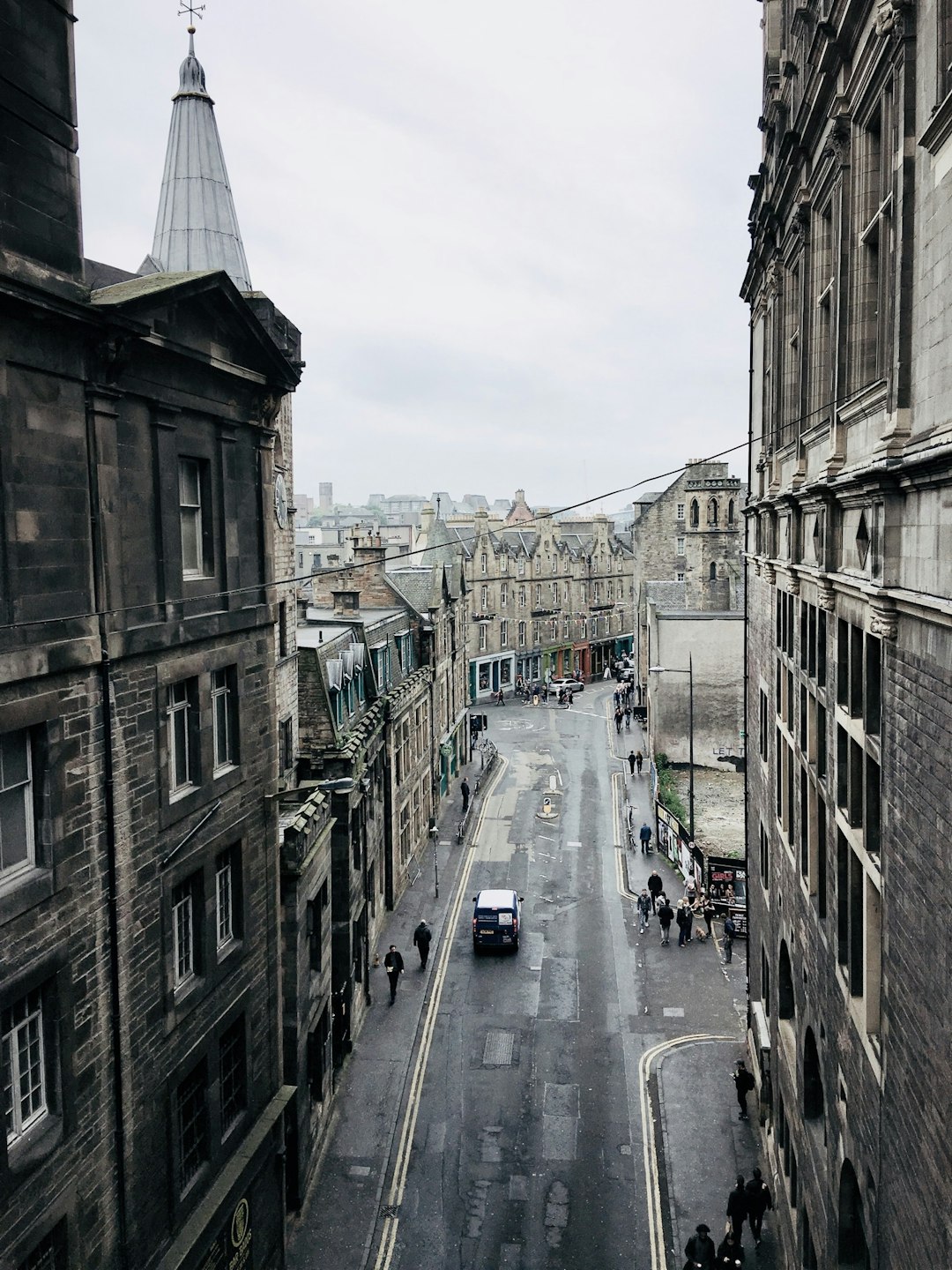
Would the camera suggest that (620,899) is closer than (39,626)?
No

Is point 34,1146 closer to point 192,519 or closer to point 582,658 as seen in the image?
point 192,519

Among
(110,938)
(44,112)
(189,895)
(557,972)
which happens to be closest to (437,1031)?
(557,972)

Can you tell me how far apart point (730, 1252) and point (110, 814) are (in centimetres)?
1311

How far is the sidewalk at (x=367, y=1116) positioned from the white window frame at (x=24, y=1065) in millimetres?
9305

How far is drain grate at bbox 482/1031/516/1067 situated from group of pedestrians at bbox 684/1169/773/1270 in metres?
7.17

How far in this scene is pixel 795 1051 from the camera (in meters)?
15.8

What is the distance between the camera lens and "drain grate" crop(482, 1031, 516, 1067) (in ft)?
79.3

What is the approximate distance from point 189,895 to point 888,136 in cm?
1300

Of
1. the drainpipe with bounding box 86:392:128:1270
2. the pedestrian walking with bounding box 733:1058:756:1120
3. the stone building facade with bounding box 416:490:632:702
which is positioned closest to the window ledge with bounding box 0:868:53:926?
the drainpipe with bounding box 86:392:128:1270

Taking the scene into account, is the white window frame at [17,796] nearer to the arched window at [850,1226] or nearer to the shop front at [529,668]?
the arched window at [850,1226]

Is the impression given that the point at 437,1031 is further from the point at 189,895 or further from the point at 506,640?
the point at 506,640

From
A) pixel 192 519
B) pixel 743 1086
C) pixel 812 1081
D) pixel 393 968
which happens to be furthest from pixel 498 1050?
pixel 192 519

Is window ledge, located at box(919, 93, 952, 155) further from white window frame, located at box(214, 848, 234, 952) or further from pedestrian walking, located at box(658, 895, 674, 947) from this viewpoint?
pedestrian walking, located at box(658, 895, 674, 947)

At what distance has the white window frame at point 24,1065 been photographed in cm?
1010
